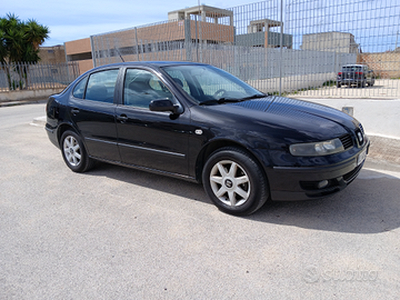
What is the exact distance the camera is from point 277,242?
306 cm

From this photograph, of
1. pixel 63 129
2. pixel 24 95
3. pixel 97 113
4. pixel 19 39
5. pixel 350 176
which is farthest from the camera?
pixel 19 39

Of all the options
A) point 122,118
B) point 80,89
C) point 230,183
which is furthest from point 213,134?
point 80,89

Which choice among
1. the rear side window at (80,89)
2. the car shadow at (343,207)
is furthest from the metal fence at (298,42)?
the rear side window at (80,89)

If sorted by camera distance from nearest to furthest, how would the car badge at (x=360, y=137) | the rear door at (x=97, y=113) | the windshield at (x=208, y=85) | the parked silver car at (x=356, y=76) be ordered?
the car badge at (x=360, y=137)
the windshield at (x=208, y=85)
the rear door at (x=97, y=113)
the parked silver car at (x=356, y=76)

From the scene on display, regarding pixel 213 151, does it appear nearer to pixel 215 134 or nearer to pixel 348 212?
pixel 215 134

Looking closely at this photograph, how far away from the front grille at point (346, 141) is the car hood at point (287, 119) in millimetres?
49

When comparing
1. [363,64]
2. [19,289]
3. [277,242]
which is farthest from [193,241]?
[363,64]

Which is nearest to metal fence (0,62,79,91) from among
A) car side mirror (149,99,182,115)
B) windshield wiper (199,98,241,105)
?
car side mirror (149,99,182,115)

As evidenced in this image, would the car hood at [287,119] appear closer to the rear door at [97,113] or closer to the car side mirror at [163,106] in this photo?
the car side mirror at [163,106]

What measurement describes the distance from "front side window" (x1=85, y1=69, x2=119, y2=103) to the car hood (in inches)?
63.1

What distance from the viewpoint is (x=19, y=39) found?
27.4m

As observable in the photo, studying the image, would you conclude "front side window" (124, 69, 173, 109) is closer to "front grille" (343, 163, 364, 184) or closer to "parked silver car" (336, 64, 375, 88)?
"front grille" (343, 163, 364, 184)

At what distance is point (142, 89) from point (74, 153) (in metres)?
1.72

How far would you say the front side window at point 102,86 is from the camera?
465 centimetres
